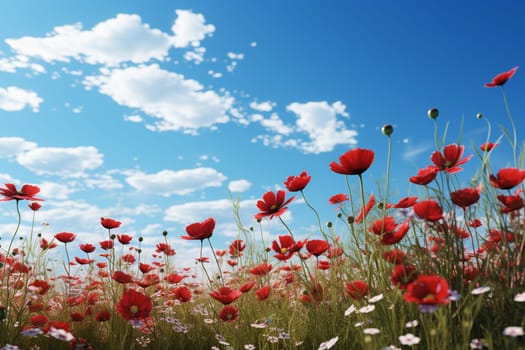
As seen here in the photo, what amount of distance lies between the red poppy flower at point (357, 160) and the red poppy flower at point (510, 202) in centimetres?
65

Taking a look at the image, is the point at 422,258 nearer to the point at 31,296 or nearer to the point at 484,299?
the point at 484,299

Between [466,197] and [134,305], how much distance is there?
66.4 inches

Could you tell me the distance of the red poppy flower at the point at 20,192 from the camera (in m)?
2.61

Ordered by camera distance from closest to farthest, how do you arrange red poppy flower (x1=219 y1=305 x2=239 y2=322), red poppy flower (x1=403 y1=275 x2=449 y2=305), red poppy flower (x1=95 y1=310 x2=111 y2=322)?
red poppy flower (x1=403 y1=275 x2=449 y2=305), red poppy flower (x1=219 y1=305 x2=239 y2=322), red poppy flower (x1=95 y1=310 x2=111 y2=322)

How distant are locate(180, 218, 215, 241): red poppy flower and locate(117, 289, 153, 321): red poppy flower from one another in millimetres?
466

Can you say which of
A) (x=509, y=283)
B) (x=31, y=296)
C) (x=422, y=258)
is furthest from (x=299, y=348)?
(x=31, y=296)

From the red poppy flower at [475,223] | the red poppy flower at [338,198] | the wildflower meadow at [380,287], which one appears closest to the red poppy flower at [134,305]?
the wildflower meadow at [380,287]

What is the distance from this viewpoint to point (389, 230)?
6.68 ft

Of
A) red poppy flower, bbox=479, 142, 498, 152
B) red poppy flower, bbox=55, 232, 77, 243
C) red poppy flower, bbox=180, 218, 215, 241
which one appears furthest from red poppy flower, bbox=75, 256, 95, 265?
red poppy flower, bbox=479, 142, 498, 152

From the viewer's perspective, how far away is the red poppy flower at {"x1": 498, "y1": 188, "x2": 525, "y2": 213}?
Result: 6.68 feet

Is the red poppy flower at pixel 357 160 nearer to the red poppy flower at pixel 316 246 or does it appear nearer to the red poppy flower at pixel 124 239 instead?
the red poppy flower at pixel 316 246

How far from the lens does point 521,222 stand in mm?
2324

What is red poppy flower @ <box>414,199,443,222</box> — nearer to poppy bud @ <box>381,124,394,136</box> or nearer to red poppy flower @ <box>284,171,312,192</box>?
poppy bud @ <box>381,124,394,136</box>

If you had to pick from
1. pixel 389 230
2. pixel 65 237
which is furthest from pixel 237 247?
pixel 389 230
